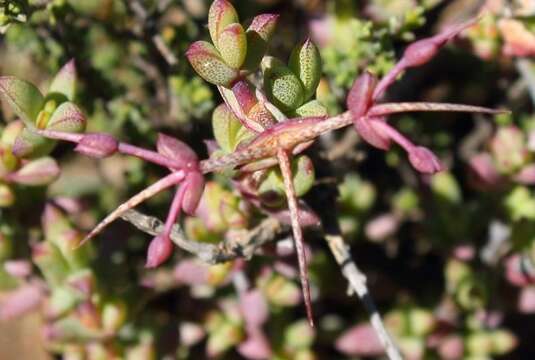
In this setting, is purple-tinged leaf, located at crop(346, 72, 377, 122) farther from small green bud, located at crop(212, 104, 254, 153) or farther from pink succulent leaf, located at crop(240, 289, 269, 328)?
pink succulent leaf, located at crop(240, 289, 269, 328)

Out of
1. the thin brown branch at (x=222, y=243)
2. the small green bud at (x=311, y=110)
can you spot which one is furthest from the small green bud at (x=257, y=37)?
the thin brown branch at (x=222, y=243)

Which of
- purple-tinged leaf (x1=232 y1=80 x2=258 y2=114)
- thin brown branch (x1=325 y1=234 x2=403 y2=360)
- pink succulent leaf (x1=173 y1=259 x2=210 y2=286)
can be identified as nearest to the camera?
purple-tinged leaf (x1=232 y1=80 x2=258 y2=114)

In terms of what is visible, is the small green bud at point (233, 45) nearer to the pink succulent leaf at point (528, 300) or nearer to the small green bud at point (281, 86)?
the small green bud at point (281, 86)

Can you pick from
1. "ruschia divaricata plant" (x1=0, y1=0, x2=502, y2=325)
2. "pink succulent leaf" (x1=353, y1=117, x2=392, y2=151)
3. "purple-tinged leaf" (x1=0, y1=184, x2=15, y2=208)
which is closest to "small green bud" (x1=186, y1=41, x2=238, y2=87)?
"ruschia divaricata plant" (x1=0, y1=0, x2=502, y2=325)

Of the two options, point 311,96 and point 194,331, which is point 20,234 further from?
point 311,96

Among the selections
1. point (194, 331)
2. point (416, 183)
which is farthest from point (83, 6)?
point (416, 183)

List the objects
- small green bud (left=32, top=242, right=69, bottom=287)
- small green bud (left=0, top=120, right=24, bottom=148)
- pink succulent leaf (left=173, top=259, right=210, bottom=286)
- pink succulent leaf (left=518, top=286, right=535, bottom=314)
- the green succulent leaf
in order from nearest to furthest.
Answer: the green succulent leaf → small green bud (left=0, top=120, right=24, bottom=148) → small green bud (left=32, top=242, right=69, bottom=287) → pink succulent leaf (left=173, top=259, right=210, bottom=286) → pink succulent leaf (left=518, top=286, right=535, bottom=314)

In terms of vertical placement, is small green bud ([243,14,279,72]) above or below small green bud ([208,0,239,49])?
below
